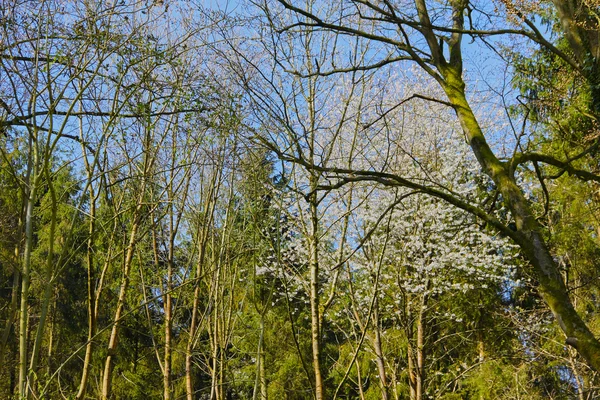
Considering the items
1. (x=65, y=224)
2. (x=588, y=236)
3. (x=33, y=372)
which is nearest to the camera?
(x=33, y=372)

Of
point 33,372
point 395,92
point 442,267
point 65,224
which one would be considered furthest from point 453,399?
point 33,372

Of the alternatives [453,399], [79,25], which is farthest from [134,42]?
[453,399]

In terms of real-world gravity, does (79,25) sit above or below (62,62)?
above

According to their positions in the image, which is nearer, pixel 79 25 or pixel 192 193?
pixel 79 25

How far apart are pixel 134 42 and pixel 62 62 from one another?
1.70 feet

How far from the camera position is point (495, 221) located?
344 centimetres

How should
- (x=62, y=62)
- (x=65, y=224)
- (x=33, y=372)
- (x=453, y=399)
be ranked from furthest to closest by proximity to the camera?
(x=65, y=224) < (x=453, y=399) < (x=62, y=62) < (x=33, y=372)

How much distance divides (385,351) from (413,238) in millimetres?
2607

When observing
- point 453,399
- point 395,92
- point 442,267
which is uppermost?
point 395,92

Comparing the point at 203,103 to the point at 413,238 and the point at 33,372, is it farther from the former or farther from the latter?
the point at 413,238

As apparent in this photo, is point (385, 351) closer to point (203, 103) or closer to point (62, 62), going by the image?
point (203, 103)

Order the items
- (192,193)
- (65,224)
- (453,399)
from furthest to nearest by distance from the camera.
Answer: (65,224) < (453,399) < (192,193)

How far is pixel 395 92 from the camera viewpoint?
11039 millimetres

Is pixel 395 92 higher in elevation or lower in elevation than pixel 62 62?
higher
